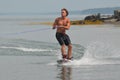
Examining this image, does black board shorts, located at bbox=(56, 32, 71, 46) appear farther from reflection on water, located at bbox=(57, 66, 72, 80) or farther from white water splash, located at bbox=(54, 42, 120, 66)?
reflection on water, located at bbox=(57, 66, 72, 80)

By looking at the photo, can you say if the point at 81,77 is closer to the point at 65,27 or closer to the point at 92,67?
the point at 92,67

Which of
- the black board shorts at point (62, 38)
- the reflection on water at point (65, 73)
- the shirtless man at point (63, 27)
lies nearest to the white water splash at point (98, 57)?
the shirtless man at point (63, 27)

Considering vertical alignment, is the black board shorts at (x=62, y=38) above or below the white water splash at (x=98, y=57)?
above

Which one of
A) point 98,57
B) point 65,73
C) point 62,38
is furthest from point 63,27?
point 65,73

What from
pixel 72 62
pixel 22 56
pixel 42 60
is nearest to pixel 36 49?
pixel 22 56

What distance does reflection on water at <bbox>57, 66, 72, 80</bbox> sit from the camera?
1306 cm

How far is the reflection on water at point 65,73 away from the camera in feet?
42.8

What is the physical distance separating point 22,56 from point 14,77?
585 cm

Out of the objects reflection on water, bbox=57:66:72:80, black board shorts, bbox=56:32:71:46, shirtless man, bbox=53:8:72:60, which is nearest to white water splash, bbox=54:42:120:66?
shirtless man, bbox=53:8:72:60

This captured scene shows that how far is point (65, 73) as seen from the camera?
45.8 ft

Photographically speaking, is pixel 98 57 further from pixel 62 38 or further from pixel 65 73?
pixel 65 73

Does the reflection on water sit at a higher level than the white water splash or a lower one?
higher

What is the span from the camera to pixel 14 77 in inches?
523

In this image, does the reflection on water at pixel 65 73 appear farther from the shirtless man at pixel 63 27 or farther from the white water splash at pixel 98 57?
the shirtless man at pixel 63 27
